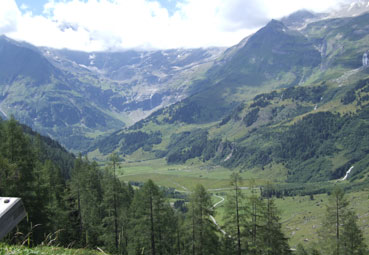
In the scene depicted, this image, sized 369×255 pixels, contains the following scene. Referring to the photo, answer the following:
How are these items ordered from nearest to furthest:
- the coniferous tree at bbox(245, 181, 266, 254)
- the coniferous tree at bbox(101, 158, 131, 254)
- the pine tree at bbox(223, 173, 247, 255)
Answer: the pine tree at bbox(223, 173, 247, 255) → the coniferous tree at bbox(245, 181, 266, 254) → the coniferous tree at bbox(101, 158, 131, 254)

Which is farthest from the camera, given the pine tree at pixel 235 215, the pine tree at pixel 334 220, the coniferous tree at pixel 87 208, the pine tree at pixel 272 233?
the coniferous tree at pixel 87 208

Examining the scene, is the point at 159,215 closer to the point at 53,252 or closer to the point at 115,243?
the point at 115,243

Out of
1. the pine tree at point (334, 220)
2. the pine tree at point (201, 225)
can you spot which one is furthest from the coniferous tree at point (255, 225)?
the pine tree at point (334, 220)

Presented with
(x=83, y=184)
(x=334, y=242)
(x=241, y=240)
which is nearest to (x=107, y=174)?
(x=83, y=184)

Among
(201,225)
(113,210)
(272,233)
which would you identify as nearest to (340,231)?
(272,233)

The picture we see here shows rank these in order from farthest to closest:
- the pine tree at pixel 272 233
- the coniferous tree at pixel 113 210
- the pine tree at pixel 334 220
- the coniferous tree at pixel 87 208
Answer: the coniferous tree at pixel 87 208 < the pine tree at pixel 334 220 < the coniferous tree at pixel 113 210 < the pine tree at pixel 272 233

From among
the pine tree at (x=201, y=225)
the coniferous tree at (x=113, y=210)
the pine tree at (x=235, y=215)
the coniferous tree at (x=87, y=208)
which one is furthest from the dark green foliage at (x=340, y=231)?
the coniferous tree at (x=87, y=208)

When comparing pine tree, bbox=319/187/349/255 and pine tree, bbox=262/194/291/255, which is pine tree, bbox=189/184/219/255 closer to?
pine tree, bbox=262/194/291/255

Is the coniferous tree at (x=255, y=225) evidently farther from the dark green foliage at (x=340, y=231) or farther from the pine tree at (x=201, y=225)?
the dark green foliage at (x=340, y=231)

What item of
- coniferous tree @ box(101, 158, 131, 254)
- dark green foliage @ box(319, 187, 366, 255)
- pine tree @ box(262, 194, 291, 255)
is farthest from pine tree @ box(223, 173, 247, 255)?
coniferous tree @ box(101, 158, 131, 254)

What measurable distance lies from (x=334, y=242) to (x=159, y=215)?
27903mm

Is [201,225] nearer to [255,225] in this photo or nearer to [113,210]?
[255,225]

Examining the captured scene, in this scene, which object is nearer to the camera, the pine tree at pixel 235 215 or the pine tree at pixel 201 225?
the pine tree at pixel 235 215

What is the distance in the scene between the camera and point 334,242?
52.4 meters
